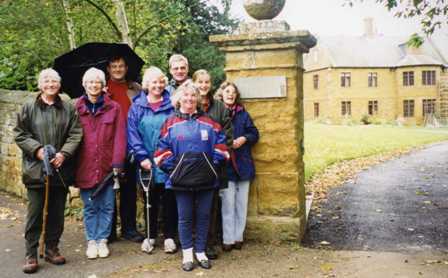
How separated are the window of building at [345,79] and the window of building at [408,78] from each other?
5168 mm

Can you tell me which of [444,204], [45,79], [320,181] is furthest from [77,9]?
[444,204]

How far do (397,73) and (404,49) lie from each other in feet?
9.12

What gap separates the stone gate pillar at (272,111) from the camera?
16.8ft

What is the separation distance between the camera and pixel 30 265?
4.50 m

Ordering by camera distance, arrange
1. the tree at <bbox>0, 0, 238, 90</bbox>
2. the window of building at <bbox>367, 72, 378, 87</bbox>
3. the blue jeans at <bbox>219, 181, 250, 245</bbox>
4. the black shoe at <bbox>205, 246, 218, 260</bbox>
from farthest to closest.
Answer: the window of building at <bbox>367, 72, 378, 87</bbox>, the tree at <bbox>0, 0, 238, 90</bbox>, the blue jeans at <bbox>219, 181, 250, 245</bbox>, the black shoe at <bbox>205, 246, 218, 260</bbox>

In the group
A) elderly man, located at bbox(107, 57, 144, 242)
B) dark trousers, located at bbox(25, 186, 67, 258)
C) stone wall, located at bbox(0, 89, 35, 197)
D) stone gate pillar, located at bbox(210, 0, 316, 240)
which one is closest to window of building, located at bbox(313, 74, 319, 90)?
stone wall, located at bbox(0, 89, 35, 197)

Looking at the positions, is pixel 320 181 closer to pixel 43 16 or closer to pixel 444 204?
pixel 444 204

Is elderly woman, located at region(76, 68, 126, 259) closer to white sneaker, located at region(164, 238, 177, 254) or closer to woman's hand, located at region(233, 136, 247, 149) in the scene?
white sneaker, located at region(164, 238, 177, 254)

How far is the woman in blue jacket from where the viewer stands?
502 cm

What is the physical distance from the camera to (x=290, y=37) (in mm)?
4992

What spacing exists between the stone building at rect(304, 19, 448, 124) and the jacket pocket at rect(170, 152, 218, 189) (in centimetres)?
4089

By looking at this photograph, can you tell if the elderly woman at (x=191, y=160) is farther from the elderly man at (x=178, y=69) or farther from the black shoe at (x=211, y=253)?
the elderly man at (x=178, y=69)

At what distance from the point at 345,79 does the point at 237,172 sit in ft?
136

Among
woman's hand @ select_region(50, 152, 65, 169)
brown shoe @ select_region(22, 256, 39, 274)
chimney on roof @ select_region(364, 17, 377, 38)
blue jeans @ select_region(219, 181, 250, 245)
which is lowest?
brown shoe @ select_region(22, 256, 39, 274)
